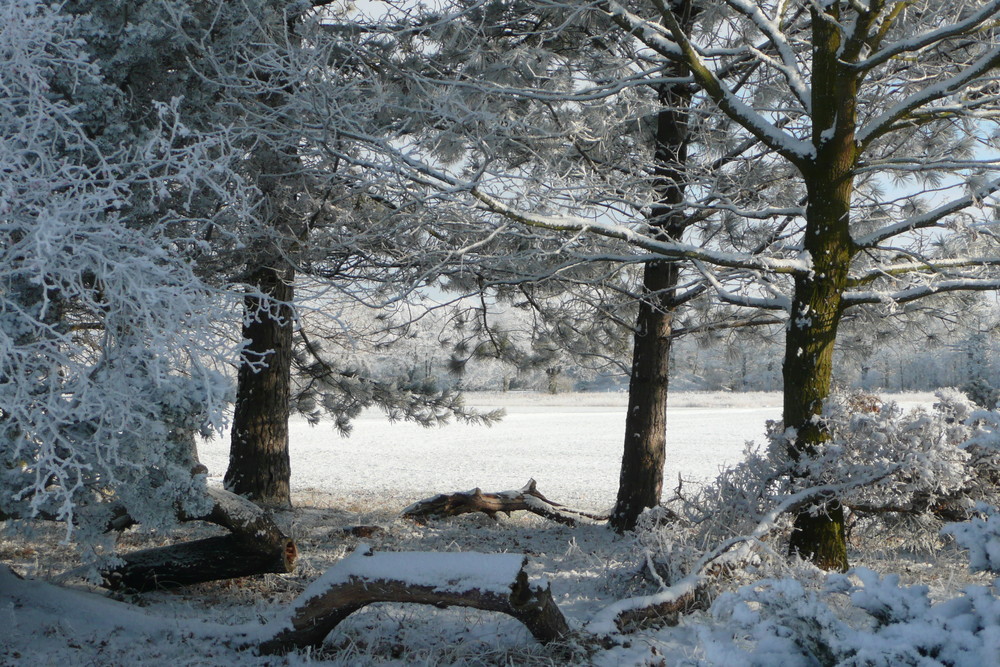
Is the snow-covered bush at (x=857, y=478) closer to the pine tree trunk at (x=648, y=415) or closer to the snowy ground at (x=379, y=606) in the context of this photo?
the snowy ground at (x=379, y=606)

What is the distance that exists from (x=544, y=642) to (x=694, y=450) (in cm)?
1381

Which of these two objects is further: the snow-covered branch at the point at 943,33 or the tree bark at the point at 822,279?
the tree bark at the point at 822,279

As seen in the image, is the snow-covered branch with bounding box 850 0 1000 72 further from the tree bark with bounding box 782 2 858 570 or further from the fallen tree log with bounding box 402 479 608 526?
the fallen tree log with bounding box 402 479 608 526

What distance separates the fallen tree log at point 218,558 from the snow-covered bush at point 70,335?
76 centimetres

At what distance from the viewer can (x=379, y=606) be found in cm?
515

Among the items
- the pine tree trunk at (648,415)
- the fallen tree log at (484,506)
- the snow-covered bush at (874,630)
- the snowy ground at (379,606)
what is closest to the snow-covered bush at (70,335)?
the snowy ground at (379,606)

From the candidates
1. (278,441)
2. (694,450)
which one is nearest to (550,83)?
(278,441)

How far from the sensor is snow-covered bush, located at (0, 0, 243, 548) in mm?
3721

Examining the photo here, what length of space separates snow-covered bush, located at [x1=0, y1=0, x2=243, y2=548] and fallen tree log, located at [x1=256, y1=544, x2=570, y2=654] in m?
1.07

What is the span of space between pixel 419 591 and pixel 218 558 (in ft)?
7.70

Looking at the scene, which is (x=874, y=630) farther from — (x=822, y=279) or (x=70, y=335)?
(x=70, y=335)

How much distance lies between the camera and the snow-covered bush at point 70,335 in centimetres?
372

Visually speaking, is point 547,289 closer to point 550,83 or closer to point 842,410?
point 550,83

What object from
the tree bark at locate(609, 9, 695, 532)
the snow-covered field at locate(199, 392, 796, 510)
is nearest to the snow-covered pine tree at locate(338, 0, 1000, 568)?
the tree bark at locate(609, 9, 695, 532)
